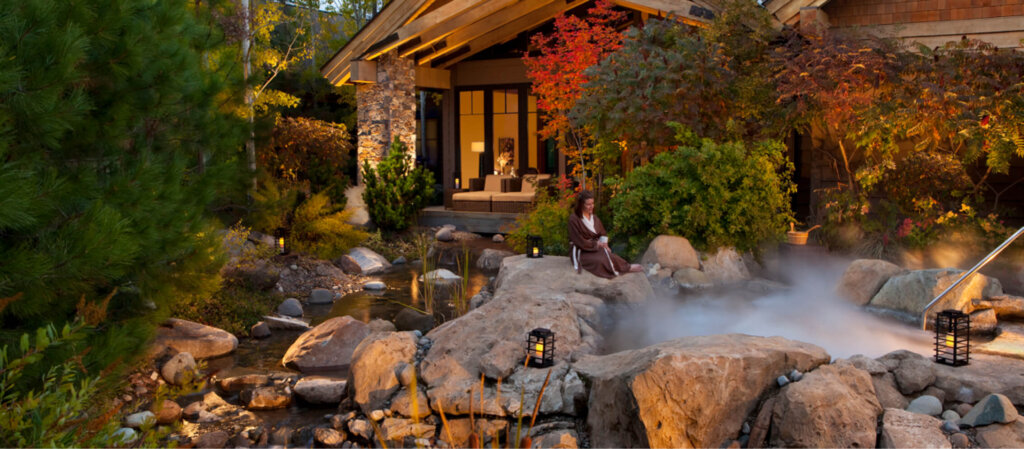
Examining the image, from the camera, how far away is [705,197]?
9.37 meters

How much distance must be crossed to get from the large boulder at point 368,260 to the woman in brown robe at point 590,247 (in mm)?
4241

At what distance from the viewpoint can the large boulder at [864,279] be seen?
26.3 ft

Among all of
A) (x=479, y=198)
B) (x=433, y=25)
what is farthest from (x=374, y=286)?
(x=433, y=25)

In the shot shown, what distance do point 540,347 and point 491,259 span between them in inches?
253

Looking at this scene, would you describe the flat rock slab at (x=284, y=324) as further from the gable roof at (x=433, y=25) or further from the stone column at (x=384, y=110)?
the gable roof at (x=433, y=25)

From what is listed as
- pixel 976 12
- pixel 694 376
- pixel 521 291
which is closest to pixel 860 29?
pixel 976 12

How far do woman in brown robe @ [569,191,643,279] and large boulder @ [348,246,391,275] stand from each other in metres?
4.24

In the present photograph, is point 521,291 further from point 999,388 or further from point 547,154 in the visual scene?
point 547,154

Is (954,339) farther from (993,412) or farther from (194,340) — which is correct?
(194,340)

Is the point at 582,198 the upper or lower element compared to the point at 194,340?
upper

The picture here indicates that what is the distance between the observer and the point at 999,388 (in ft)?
16.3

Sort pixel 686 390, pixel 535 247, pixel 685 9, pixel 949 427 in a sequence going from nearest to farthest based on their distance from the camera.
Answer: pixel 949 427 → pixel 686 390 → pixel 535 247 → pixel 685 9

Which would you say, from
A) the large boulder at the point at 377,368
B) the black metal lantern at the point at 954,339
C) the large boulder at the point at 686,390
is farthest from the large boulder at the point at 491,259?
the black metal lantern at the point at 954,339

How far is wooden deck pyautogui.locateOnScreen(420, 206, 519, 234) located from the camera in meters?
14.7
